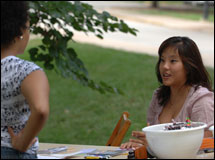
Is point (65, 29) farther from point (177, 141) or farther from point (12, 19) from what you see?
point (12, 19)

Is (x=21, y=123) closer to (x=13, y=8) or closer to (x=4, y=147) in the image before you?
(x=4, y=147)

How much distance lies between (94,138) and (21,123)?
208 inches

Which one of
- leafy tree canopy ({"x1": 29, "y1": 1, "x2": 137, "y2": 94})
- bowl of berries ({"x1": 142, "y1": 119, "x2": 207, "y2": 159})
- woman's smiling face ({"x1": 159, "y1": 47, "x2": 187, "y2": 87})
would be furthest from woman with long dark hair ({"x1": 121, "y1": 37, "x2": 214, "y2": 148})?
leafy tree canopy ({"x1": 29, "y1": 1, "x2": 137, "y2": 94})

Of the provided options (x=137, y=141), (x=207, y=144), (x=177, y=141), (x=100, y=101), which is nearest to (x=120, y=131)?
(x=137, y=141)

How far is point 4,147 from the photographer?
6.75 ft

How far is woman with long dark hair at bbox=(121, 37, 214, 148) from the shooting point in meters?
3.17

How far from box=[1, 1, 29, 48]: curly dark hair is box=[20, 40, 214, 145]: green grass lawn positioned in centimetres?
500

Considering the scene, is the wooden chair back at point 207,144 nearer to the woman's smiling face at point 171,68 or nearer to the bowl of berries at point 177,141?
the bowl of berries at point 177,141

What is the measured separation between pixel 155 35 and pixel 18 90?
13221 mm

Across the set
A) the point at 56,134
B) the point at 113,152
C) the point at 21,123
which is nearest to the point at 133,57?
the point at 56,134

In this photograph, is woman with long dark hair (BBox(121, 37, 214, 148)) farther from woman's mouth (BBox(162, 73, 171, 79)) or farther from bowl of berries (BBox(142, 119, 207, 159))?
bowl of berries (BBox(142, 119, 207, 159))

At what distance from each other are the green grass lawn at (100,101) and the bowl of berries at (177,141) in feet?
14.8

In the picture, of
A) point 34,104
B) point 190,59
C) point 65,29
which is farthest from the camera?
point 65,29

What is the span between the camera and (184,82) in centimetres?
328
